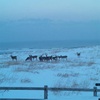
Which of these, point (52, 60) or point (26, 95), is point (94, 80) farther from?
point (52, 60)

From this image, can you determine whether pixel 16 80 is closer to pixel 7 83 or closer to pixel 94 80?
pixel 7 83

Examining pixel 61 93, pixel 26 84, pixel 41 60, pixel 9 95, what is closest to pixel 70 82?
pixel 26 84

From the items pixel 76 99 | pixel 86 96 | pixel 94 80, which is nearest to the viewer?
pixel 76 99

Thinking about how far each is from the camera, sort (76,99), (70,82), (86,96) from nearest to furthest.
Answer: (76,99) → (86,96) → (70,82)

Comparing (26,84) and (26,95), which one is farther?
(26,84)

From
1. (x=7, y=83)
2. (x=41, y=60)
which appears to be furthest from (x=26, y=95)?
(x=41, y=60)

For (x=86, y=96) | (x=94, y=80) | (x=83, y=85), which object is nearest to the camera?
(x=86, y=96)

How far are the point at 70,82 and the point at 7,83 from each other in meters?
3.54

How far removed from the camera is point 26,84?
16281 mm

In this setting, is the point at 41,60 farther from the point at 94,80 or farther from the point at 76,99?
the point at 76,99

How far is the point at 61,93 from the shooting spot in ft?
43.6

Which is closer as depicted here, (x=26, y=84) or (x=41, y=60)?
(x=26, y=84)

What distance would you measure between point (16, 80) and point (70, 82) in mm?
3337

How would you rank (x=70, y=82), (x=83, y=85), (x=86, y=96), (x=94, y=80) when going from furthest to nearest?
1. (x=94, y=80)
2. (x=70, y=82)
3. (x=83, y=85)
4. (x=86, y=96)
